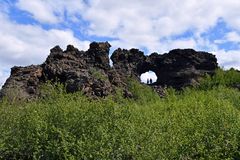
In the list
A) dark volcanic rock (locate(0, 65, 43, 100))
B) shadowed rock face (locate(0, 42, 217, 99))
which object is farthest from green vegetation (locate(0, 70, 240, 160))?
dark volcanic rock (locate(0, 65, 43, 100))

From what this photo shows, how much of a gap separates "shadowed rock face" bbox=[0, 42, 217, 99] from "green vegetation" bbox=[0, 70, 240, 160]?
12.0 meters

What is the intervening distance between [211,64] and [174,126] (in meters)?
52.7

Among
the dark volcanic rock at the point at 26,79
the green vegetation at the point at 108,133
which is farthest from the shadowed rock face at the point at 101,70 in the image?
the green vegetation at the point at 108,133

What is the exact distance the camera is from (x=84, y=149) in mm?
14266

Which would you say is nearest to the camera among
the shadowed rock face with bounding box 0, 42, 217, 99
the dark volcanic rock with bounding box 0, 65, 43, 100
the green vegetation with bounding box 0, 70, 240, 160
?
the green vegetation with bounding box 0, 70, 240, 160

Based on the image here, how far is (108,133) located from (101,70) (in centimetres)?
3479

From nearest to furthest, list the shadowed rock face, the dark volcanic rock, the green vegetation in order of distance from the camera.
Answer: the green vegetation → the shadowed rock face → the dark volcanic rock

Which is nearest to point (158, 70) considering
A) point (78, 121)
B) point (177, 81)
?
point (177, 81)

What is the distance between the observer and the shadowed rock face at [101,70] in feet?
123

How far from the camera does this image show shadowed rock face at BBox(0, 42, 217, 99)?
3756cm

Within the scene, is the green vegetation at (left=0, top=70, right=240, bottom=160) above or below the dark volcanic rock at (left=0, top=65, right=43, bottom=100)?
below

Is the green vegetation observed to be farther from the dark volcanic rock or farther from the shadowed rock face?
the dark volcanic rock

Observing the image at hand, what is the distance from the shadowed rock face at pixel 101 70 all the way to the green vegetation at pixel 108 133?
11968 millimetres

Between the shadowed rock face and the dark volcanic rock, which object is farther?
the dark volcanic rock
